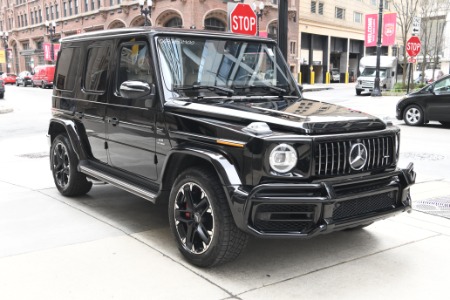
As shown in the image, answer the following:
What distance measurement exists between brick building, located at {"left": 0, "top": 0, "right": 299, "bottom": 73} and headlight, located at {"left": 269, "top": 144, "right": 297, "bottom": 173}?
39.4 m

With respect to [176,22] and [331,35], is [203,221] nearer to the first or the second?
[176,22]

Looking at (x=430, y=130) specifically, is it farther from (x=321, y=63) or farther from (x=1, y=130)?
(x=321, y=63)

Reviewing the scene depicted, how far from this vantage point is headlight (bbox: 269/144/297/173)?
354 cm

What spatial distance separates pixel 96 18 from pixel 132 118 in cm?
5591

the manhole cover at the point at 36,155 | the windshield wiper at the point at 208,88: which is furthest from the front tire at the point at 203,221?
the manhole cover at the point at 36,155

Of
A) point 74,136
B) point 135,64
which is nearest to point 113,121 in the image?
point 135,64

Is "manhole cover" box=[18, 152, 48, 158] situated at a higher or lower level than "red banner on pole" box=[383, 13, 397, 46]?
lower

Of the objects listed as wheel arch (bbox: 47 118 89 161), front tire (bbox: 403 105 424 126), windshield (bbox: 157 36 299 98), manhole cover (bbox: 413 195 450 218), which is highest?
windshield (bbox: 157 36 299 98)

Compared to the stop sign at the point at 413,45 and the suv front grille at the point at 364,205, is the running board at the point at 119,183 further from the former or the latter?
the stop sign at the point at 413,45

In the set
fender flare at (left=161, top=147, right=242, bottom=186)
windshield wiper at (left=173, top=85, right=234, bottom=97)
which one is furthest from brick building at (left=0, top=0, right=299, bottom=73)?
fender flare at (left=161, top=147, right=242, bottom=186)

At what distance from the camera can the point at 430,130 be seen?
43.2 feet

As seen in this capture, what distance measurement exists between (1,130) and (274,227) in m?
13.0

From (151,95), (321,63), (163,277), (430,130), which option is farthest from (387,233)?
(321,63)

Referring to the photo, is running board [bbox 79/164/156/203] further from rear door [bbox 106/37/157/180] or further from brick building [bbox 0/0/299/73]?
brick building [bbox 0/0/299/73]
